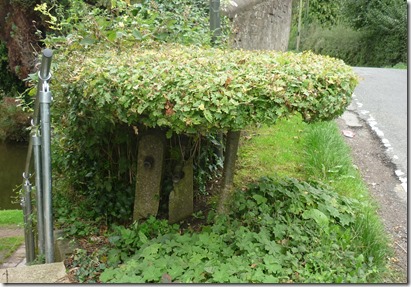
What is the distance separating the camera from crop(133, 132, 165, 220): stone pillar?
189 inches

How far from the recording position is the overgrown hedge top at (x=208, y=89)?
348 centimetres

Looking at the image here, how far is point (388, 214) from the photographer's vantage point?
16.0 feet

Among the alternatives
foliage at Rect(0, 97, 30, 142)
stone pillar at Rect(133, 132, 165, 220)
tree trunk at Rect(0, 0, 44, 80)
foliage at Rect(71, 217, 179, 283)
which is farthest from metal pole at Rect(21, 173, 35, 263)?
foliage at Rect(0, 97, 30, 142)

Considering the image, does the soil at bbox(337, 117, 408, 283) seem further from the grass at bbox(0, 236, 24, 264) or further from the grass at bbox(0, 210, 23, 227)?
the grass at bbox(0, 210, 23, 227)

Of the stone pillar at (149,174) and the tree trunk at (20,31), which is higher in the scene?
the tree trunk at (20,31)

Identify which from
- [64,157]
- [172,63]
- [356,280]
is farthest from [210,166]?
[356,280]

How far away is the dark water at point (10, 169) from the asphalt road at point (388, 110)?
8756 mm

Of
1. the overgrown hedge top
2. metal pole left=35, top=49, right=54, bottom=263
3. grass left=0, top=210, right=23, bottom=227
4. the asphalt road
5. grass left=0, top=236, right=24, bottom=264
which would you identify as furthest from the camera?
grass left=0, top=210, right=23, bottom=227

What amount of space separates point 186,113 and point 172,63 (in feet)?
1.84

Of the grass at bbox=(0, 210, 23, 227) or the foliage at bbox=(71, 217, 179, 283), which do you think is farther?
the grass at bbox=(0, 210, 23, 227)

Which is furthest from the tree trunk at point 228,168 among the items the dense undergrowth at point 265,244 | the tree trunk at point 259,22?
the tree trunk at point 259,22

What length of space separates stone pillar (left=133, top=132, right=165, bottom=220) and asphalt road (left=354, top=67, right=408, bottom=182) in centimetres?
186

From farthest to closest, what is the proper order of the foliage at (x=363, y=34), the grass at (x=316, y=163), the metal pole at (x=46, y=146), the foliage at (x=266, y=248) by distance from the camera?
the foliage at (x=363, y=34), the grass at (x=316, y=163), the metal pole at (x=46, y=146), the foliage at (x=266, y=248)

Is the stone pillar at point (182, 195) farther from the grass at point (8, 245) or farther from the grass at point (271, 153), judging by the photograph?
the grass at point (8, 245)
